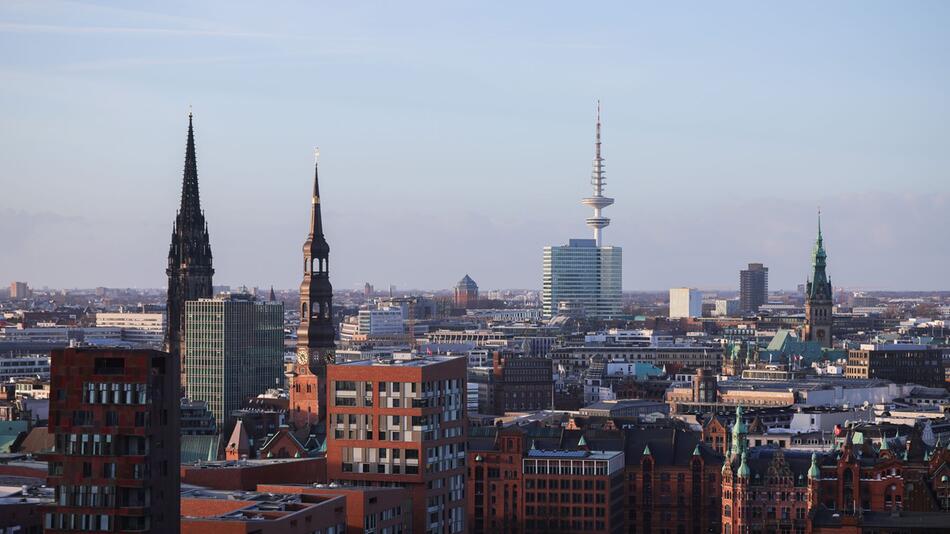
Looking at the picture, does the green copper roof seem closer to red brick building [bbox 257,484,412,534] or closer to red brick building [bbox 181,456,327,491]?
red brick building [bbox 181,456,327,491]

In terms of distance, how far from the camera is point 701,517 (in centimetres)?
15275

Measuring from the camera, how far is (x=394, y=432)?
109 m

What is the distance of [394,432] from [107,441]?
24077 millimetres

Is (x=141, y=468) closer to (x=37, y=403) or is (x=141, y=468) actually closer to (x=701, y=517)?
(x=701, y=517)

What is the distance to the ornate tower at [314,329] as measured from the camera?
556 feet

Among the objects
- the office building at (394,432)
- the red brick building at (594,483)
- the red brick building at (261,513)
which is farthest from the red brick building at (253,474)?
the red brick building at (594,483)

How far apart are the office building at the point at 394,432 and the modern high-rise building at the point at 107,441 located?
21737 mm

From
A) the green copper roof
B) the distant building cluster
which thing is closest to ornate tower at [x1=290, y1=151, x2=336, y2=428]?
the distant building cluster

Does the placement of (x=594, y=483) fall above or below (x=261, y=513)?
below

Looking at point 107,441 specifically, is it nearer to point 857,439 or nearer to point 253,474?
point 253,474

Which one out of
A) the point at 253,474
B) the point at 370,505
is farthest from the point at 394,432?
the point at 253,474

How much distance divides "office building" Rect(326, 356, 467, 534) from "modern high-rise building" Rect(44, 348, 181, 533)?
2174 centimetres

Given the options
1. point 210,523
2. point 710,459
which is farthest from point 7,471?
point 710,459

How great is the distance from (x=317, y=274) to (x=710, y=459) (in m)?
36.1
